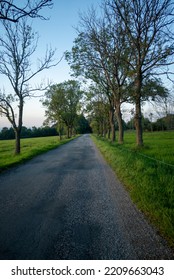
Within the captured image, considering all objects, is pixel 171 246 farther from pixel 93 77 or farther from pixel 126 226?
pixel 93 77

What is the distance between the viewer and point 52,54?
1886 cm

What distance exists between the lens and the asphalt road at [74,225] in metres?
3.18

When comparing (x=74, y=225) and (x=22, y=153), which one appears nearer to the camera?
(x=74, y=225)

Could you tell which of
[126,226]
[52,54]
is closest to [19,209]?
[126,226]

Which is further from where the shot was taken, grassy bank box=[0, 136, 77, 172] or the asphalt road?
grassy bank box=[0, 136, 77, 172]

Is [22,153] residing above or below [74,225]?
above

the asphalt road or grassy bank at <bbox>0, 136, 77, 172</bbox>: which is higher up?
grassy bank at <bbox>0, 136, 77, 172</bbox>

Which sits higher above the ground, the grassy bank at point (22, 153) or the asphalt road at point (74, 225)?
the grassy bank at point (22, 153)

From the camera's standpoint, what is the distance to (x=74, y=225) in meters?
4.14

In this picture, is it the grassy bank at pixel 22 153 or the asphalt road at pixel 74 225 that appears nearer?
the asphalt road at pixel 74 225

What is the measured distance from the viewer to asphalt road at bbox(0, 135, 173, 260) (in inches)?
125
